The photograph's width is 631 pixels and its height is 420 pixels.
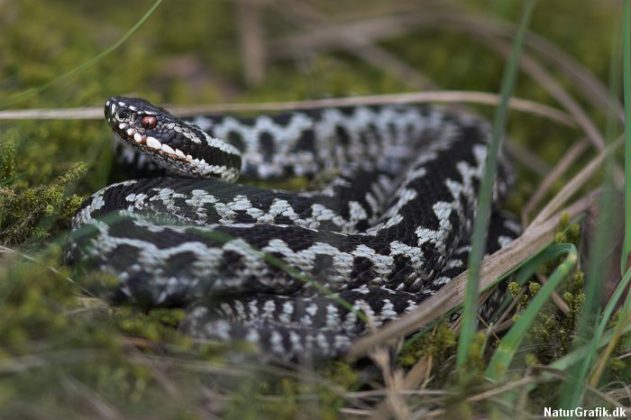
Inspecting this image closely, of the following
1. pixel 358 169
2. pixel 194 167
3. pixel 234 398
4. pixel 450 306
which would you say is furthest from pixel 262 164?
pixel 234 398

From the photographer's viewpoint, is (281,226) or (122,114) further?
(122,114)

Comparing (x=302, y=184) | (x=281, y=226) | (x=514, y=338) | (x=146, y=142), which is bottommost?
(x=514, y=338)

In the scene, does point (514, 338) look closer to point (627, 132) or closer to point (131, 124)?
point (627, 132)

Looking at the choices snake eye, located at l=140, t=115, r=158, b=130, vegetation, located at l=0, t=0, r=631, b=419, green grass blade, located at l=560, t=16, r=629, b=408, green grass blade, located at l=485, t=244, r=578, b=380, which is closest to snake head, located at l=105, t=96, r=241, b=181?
snake eye, located at l=140, t=115, r=158, b=130

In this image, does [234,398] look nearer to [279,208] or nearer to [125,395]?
[125,395]

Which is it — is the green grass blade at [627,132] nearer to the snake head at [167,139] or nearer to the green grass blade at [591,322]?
the green grass blade at [591,322]

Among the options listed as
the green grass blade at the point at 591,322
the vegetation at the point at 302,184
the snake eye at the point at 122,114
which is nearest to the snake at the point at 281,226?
the snake eye at the point at 122,114

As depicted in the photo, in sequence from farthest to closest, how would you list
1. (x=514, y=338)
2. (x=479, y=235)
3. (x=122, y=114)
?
1. (x=122, y=114)
2. (x=514, y=338)
3. (x=479, y=235)

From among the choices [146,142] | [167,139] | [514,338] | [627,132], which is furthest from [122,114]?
[627,132]
